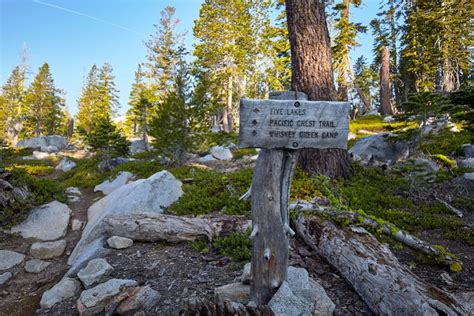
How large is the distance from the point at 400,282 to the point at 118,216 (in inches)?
185

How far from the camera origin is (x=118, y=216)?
17.2 ft

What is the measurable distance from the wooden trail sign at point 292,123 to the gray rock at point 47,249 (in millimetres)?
5867

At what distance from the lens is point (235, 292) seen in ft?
10.6

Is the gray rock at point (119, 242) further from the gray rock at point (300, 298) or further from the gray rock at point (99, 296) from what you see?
the gray rock at point (300, 298)

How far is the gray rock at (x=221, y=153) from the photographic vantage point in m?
14.8

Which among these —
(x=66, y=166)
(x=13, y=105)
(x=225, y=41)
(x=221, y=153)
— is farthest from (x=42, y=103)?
(x=221, y=153)

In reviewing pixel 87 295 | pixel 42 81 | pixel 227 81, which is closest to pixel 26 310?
pixel 87 295

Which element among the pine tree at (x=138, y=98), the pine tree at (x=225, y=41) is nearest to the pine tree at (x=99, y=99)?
the pine tree at (x=138, y=98)

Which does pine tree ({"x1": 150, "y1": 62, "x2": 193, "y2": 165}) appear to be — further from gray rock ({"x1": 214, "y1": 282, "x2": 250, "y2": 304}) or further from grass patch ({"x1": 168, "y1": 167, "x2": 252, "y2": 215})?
gray rock ({"x1": 214, "y1": 282, "x2": 250, "y2": 304})

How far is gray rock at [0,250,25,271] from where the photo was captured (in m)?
5.42

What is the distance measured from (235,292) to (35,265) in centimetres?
472

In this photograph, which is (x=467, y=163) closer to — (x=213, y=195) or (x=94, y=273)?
(x=213, y=195)

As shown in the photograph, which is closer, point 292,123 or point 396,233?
point 292,123

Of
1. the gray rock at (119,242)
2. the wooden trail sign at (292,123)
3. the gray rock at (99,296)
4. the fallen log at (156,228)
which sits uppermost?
the wooden trail sign at (292,123)
